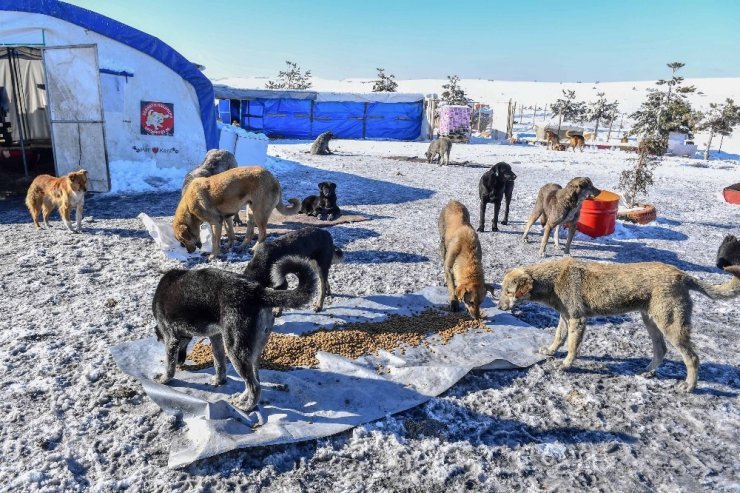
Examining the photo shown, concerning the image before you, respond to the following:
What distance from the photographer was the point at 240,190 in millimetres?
8047

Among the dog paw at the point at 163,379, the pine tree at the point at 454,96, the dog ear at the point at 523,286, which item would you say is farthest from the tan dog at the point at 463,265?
the pine tree at the point at 454,96

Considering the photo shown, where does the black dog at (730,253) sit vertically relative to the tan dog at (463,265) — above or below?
above

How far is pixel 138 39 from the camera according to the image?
13.5 m

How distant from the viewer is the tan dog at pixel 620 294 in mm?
4348

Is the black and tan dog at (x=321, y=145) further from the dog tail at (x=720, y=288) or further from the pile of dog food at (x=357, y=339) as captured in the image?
the dog tail at (x=720, y=288)

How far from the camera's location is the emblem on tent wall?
1400 centimetres

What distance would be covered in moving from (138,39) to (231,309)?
42.7ft

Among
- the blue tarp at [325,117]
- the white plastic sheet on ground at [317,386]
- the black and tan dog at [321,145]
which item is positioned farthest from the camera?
the blue tarp at [325,117]

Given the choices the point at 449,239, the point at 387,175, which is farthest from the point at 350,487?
the point at 387,175

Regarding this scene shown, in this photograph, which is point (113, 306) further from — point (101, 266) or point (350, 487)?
point (350, 487)

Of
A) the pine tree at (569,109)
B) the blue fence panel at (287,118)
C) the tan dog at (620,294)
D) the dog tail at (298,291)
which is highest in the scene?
the pine tree at (569,109)

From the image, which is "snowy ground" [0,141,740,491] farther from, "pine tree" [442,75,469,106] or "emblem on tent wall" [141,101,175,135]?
"pine tree" [442,75,469,106]

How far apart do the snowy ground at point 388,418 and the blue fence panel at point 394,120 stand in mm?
28213

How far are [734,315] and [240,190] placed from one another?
7679 mm
